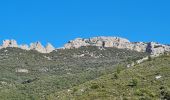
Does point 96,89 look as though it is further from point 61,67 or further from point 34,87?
point 61,67

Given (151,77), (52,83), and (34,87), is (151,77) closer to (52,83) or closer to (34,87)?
(34,87)

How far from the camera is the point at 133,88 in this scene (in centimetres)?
4606

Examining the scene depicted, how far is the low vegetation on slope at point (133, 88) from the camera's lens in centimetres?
4228

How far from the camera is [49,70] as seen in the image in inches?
6727

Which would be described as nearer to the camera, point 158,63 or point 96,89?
point 96,89

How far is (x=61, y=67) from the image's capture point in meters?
180

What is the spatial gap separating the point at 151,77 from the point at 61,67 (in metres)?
130

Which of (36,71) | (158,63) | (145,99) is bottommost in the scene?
(145,99)

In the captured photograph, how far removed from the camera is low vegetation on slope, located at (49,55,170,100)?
139 ft

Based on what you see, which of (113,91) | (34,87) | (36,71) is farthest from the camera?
(36,71)

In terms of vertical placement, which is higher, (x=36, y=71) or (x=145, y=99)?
(x=36, y=71)

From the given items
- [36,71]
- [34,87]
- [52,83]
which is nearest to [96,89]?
[34,87]

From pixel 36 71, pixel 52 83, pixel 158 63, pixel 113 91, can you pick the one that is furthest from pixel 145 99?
pixel 36 71

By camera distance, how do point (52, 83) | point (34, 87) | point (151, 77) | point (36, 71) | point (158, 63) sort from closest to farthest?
point (151, 77)
point (158, 63)
point (34, 87)
point (52, 83)
point (36, 71)
